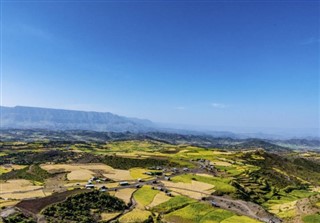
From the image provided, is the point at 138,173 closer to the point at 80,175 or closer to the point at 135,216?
the point at 80,175

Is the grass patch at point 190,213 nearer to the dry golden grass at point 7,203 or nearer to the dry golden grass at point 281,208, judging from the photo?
the dry golden grass at point 281,208

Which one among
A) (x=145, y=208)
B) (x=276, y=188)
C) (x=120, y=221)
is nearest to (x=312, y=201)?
(x=276, y=188)

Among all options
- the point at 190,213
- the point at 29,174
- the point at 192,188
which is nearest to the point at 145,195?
the point at 190,213

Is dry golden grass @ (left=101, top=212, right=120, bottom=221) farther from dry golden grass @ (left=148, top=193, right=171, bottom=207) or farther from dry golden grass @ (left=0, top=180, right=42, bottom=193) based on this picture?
dry golden grass @ (left=0, top=180, right=42, bottom=193)

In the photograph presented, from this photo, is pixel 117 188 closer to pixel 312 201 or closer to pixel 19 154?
pixel 312 201

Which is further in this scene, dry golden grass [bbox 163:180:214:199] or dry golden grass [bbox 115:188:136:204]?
dry golden grass [bbox 163:180:214:199]

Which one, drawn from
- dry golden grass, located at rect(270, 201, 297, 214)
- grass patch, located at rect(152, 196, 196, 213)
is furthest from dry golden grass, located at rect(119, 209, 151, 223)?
dry golden grass, located at rect(270, 201, 297, 214)
